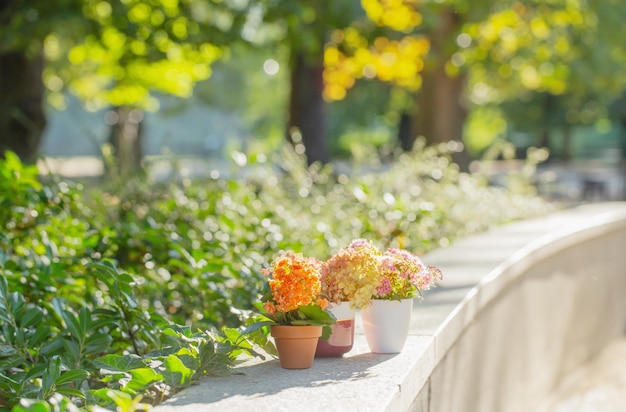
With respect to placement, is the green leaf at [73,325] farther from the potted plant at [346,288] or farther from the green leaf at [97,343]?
the potted plant at [346,288]

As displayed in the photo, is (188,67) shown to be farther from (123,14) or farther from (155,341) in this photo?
(155,341)

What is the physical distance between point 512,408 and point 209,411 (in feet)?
11.9

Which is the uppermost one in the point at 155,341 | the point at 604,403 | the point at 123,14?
the point at 123,14

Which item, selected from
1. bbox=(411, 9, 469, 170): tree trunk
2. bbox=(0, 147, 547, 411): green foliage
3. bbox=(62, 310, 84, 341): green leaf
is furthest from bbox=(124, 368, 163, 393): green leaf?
bbox=(411, 9, 469, 170): tree trunk

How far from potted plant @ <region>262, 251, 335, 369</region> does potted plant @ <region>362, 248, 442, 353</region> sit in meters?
0.30


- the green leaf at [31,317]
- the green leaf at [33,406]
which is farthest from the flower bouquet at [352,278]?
the green leaf at [33,406]

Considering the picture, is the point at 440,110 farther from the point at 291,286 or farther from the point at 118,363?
the point at 118,363

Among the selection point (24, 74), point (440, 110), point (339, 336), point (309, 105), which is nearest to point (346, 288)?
point (339, 336)

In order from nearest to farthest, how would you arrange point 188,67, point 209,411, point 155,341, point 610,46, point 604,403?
point 209,411 → point 155,341 → point 604,403 → point 610,46 → point 188,67

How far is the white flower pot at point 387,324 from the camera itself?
3850mm

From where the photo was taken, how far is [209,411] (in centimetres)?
292

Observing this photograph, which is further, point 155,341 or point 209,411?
point 155,341

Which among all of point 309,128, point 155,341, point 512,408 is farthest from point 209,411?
point 309,128

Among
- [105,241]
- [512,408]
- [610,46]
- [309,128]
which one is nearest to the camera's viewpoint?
[105,241]
